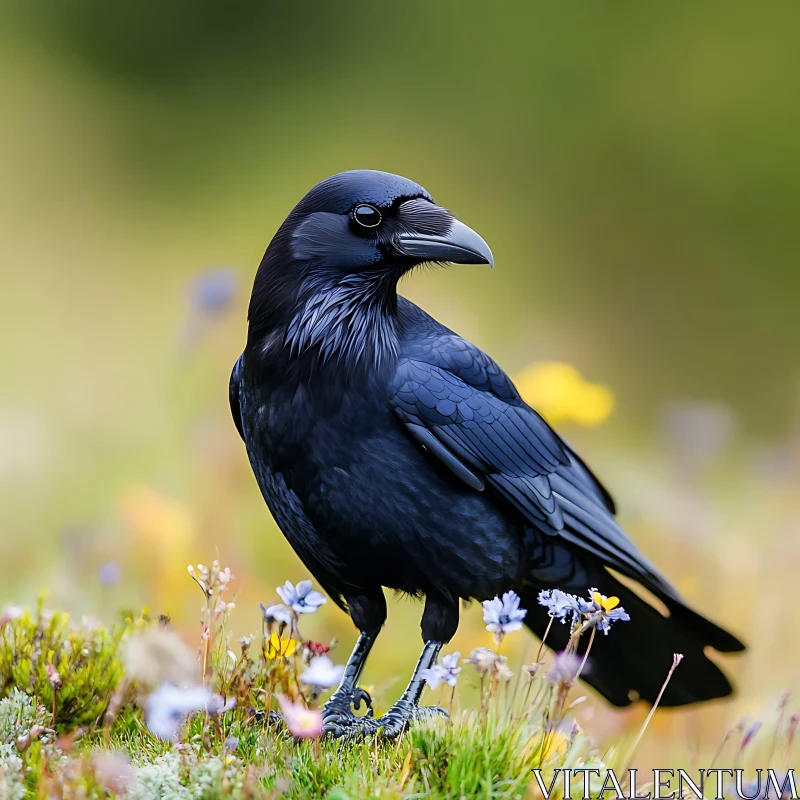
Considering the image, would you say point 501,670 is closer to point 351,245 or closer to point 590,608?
point 590,608

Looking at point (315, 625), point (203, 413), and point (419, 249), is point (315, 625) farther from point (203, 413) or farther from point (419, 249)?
point (419, 249)

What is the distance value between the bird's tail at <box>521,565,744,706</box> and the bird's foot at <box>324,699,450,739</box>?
0.51m

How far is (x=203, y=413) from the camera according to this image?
3.84 meters

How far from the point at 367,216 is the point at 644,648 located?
53.8 inches

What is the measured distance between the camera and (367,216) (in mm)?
2168

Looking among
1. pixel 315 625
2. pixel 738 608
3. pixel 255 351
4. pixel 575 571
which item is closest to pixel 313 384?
pixel 255 351

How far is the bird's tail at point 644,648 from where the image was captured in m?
2.56

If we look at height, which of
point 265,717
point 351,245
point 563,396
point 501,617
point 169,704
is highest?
point 563,396

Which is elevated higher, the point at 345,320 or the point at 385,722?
the point at 345,320

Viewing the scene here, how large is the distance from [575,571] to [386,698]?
113cm

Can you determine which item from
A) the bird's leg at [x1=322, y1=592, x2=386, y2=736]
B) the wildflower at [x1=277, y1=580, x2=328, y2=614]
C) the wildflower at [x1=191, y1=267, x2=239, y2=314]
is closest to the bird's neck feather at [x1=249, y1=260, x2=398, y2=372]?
the wildflower at [x1=277, y1=580, x2=328, y2=614]

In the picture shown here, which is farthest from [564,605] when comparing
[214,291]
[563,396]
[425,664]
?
[214,291]

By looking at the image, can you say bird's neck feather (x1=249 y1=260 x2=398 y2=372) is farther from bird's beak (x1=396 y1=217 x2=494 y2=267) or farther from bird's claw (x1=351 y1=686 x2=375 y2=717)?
bird's claw (x1=351 y1=686 x2=375 y2=717)

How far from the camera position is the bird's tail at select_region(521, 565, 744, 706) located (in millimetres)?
2557
